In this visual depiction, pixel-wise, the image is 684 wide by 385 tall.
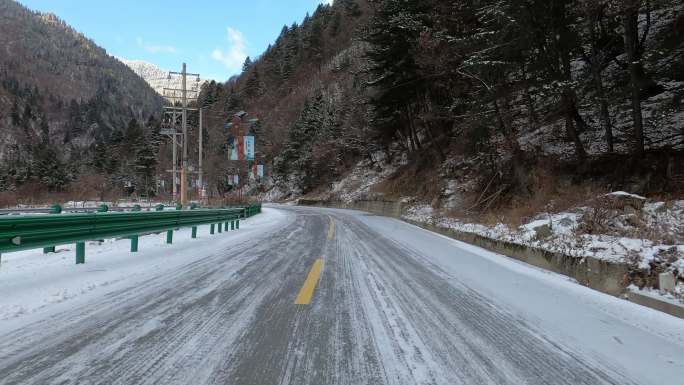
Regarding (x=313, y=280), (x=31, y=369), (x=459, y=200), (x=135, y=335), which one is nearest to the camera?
(x=31, y=369)

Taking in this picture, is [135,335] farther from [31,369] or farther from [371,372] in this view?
[371,372]

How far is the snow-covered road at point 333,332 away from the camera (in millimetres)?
2836

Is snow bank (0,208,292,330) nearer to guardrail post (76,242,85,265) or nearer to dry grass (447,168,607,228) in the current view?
guardrail post (76,242,85,265)

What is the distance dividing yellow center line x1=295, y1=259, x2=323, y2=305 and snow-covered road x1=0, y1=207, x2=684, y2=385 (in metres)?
0.10

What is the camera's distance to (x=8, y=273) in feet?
19.9

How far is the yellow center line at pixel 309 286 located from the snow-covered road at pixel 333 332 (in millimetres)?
100

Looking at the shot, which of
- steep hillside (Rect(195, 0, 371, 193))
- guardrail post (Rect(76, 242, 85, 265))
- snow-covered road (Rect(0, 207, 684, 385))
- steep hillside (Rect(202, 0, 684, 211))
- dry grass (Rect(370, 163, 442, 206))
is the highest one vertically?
steep hillside (Rect(195, 0, 371, 193))

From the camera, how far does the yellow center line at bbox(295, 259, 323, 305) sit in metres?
4.70

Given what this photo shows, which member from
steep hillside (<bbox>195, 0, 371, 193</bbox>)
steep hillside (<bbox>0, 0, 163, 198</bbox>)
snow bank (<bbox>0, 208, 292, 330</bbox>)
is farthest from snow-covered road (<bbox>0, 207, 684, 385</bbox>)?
steep hillside (<bbox>0, 0, 163, 198</bbox>)

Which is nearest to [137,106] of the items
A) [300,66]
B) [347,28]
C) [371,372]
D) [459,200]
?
[300,66]

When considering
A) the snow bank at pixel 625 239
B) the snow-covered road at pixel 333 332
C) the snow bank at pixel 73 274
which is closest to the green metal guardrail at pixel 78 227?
the snow bank at pixel 73 274

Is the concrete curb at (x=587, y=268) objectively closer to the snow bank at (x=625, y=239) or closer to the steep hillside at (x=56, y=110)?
the snow bank at (x=625, y=239)

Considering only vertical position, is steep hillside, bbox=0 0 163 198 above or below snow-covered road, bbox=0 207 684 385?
above

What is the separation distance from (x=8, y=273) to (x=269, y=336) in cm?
531
